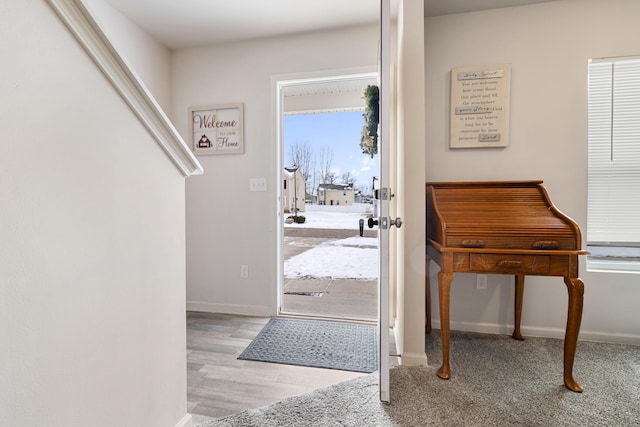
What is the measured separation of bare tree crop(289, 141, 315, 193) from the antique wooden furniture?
2.35m

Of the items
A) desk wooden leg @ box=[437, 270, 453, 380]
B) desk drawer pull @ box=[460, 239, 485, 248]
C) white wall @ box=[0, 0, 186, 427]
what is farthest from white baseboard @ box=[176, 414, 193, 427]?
desk drawer pull @ box=[460, 239, 485, 248]

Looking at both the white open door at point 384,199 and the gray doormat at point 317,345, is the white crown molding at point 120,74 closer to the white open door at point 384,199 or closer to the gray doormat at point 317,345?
the white open door at point 384,199

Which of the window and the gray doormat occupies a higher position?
the window

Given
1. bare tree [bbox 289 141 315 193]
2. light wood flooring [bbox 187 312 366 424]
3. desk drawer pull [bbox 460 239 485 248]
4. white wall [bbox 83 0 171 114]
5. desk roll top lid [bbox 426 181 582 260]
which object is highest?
white wall [bbox 83 0 171 114]

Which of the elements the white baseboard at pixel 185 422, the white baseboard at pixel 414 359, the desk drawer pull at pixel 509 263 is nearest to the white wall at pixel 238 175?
the white baseboard at pixel 414 359

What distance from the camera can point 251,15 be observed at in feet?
7.64

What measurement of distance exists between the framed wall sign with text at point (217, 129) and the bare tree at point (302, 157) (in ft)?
3.69

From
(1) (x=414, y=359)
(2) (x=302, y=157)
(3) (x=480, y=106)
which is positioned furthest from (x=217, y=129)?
(1) (x=414, y=359)

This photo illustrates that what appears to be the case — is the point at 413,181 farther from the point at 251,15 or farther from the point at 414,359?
the point at 251,15

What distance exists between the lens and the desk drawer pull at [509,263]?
1602 mm

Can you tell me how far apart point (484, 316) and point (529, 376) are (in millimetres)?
609

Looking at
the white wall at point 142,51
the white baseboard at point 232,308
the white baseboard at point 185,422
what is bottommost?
the white baseboard at point 232,308

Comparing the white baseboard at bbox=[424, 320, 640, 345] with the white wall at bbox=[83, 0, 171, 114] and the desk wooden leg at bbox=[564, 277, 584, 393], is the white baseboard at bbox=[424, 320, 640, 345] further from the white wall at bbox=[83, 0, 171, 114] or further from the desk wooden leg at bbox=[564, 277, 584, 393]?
the white wall at bbox=[83, 0, 171, 114]

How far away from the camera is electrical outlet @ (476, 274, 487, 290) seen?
2.27 m
